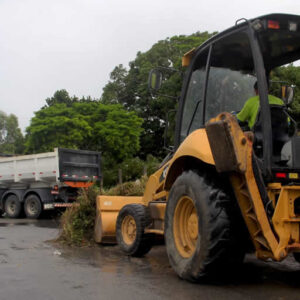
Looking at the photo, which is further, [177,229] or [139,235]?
[139,235]

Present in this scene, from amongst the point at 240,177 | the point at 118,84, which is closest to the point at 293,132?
the point at 240,177

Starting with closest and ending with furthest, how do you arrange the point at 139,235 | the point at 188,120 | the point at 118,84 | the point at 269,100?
the point at 269,100 < the point at 188,120 < the point at 139,235 < the point at 118,84

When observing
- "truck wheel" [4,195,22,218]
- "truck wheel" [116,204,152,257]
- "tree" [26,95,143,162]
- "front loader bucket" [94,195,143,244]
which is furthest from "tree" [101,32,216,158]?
"truck wheel" [116,204,152,257]

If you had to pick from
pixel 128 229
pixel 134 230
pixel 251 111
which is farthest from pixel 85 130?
pixel 251 111

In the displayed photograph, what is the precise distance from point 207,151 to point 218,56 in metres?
1.47

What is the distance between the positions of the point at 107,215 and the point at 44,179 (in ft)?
32.5

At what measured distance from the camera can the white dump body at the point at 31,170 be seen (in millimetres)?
17156

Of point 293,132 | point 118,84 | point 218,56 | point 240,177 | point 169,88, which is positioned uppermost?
point 118,84

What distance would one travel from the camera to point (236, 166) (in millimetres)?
4570

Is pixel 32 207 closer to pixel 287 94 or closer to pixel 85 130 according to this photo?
pixel 85 130

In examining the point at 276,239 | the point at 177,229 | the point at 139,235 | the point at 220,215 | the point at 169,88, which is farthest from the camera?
the point at 169,88

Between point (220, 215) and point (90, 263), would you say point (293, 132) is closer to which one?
point (220, 215)

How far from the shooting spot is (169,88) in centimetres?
1872

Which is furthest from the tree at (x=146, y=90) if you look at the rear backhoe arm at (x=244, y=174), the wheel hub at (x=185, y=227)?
the rear backhoe arm at (x=244, y=174)
